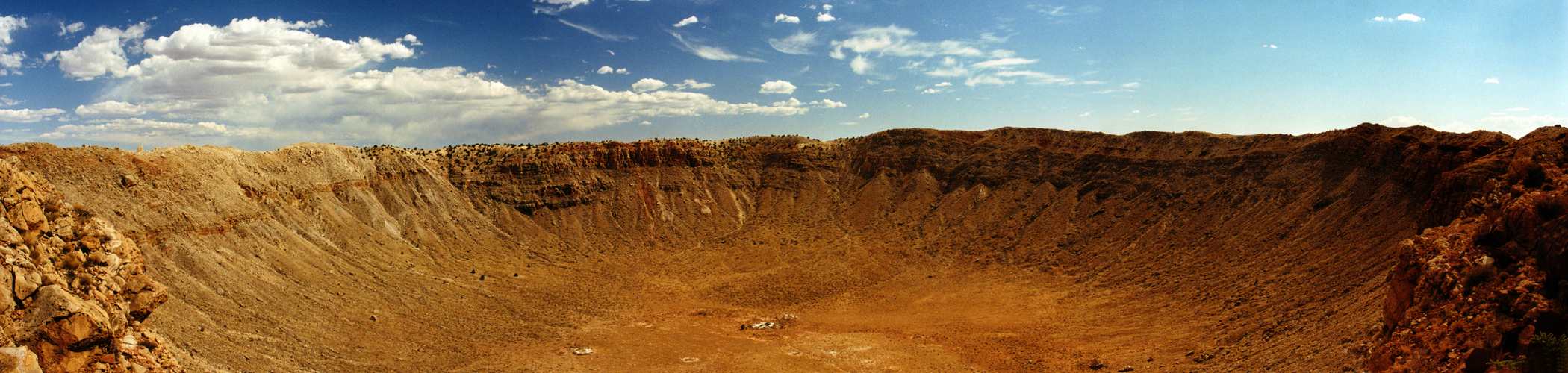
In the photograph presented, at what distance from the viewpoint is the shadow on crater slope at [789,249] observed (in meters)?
25.9

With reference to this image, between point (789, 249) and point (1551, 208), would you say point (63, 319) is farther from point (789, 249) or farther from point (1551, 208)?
point (789, 249)

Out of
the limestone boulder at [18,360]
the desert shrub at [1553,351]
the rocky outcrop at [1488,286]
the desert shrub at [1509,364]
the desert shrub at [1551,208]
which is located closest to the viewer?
the limestone boulder at [18,360]

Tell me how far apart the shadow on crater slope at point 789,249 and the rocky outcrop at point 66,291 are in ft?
20.5

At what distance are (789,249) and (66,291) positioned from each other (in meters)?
39.5

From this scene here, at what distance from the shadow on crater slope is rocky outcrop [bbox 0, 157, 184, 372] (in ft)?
20.5

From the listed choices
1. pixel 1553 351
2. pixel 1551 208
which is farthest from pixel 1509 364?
pixel 1551 208

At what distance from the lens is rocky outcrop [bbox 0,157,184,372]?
33.6ft

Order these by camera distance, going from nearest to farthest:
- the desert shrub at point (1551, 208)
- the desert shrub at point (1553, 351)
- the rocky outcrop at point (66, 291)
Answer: the rocky outcrop at point (66, 291) → the desert shrub at point (1553, 351) → the desert shrub at point (1551, 208)

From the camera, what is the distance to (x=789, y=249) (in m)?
48.6

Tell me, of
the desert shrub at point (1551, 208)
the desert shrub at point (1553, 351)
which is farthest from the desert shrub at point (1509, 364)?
the desert shrub at point (1551, 208)

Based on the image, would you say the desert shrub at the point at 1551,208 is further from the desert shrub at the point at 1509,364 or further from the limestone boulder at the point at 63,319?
the limestone boulder at the point at 63,319

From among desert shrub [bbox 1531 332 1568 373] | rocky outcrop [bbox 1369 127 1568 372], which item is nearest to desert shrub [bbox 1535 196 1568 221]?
rocky outcrop [bbox 1369 127 1568 372]

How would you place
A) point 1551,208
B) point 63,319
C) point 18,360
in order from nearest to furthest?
point 18,360
point 63,319
point 1551,208

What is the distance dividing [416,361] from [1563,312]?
30.7 m
